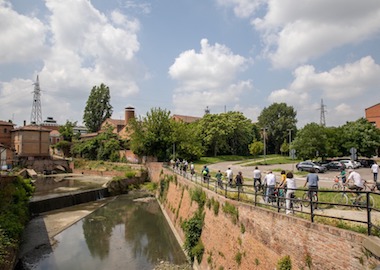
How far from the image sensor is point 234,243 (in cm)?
1162

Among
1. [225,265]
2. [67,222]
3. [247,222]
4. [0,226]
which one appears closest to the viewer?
[247,222]

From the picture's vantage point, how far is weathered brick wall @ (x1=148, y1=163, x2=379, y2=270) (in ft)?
21.5

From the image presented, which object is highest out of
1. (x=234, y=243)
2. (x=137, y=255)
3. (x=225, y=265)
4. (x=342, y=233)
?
(x=342, y=233)

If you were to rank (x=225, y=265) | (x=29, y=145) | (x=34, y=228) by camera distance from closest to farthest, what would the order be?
(x=225, y=265)
(x=34, y=228)
(x=29, y=145)

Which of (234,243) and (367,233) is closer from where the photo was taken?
(367,233)

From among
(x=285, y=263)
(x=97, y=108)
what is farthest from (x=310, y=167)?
(x=97, y=108)

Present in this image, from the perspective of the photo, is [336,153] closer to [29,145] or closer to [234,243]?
[234,243]

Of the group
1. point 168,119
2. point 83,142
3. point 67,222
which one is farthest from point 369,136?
point 83,142

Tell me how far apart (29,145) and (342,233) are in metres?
62.1

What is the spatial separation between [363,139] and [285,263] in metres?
35.6

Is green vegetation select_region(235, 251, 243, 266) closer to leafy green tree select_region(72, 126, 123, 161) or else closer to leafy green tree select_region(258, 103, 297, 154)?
leafy green tree select_region(72, 126, 123, 161)

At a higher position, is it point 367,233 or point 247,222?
Answer: point 367,233

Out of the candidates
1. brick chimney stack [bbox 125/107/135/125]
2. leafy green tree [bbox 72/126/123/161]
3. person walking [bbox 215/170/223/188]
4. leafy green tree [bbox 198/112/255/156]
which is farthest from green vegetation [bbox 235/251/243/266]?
brick chimney stack [bbox 125/107/135/125]

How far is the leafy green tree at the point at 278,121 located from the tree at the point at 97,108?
39762mm
